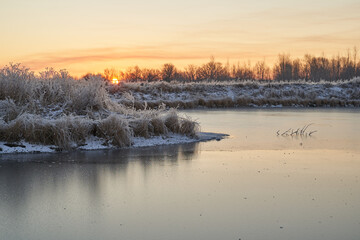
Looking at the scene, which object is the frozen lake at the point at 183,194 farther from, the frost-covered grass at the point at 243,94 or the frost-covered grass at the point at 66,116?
the frost-covered grass at the point at 243,94

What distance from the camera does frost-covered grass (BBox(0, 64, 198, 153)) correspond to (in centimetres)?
1144

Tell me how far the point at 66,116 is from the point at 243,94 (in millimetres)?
27591

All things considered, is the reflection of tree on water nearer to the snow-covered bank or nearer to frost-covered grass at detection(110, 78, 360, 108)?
the snow-covered bank

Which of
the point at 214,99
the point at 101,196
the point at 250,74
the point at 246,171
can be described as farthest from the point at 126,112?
the point at 250,74

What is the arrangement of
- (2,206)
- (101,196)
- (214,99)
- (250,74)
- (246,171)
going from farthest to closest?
1. (250,74)
2. (214,99)
3. (246,171)
4. (101,196)
5. (2,206)

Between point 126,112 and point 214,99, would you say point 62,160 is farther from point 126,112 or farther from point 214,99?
point 214,99

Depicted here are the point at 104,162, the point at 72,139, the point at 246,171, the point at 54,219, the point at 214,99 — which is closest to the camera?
the point at 54,219

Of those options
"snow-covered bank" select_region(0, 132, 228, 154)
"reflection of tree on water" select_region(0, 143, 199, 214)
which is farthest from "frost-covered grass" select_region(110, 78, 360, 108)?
"reflection of tree on water" select_region(0, 143, 199, 214)

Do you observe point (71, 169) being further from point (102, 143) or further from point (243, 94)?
point (243, 94)

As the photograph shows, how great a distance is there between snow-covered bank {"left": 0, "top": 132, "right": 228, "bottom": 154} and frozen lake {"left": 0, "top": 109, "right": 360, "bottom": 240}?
55cm

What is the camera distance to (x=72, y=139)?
11.6 meters

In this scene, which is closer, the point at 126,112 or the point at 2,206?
the point at 2,206

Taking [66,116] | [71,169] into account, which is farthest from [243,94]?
[71,169]

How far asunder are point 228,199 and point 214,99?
1111 inches
